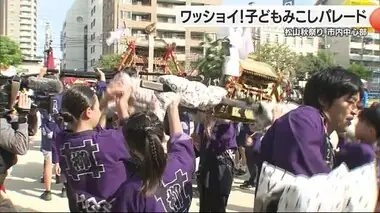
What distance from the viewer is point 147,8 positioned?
186 feet

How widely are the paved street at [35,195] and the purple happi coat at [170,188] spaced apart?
3.58 metres

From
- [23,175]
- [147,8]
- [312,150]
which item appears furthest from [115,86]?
[147,8]

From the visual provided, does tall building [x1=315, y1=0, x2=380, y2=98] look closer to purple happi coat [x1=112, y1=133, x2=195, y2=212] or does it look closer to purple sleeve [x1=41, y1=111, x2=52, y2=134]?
purple sleeve [x1=41, y1=111, x2=52, y2=134]

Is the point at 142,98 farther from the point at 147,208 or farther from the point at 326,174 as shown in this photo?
the point at 326,174

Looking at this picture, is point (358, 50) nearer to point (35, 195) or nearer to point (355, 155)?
point (35, 195)

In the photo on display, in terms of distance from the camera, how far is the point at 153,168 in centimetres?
227

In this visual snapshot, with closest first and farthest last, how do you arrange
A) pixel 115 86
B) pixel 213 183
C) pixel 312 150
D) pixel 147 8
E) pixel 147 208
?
1. pixel 312 150
2. pixel 147 208
3. pixel 115 86
4. pixel 213 183
5. pixel 147 8

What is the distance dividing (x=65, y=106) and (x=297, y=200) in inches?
54.0

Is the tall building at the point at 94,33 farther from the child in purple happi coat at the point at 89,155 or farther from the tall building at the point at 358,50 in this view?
the child in purple happi coat at the point at 89,155

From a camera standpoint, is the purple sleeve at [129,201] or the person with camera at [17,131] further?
the person with camera at [17,131]
